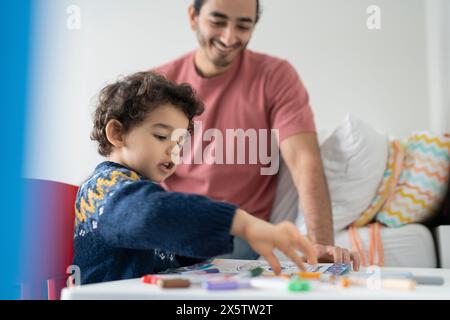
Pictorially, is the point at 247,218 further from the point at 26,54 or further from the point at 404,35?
the point at 404,35

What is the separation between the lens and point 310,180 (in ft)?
3.63

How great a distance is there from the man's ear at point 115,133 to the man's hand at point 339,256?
297 mm

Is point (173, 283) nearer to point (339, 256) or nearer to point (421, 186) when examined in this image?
point (339, 256)

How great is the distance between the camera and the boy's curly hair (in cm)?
74

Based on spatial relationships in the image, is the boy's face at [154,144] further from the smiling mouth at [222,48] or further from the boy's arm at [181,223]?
the smiling mouth at [222,48]

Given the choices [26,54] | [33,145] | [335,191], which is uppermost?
[26,54]

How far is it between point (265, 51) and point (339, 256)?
0.60 m

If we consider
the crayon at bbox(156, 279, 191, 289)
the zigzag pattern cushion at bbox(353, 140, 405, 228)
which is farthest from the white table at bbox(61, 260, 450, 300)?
the zigzag pattern cushion at bbox(353, 140, 405, 228)

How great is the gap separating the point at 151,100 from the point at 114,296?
1.31ft

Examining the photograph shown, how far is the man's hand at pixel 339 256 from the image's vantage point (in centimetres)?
74

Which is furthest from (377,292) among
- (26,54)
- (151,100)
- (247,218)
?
(26,54)

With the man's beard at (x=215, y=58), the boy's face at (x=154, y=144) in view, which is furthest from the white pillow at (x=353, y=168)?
the boy's face at (x=154, y=144)

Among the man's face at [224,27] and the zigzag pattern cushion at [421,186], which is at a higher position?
the man's face at [224,27]

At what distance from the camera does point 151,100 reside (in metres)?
0.75
